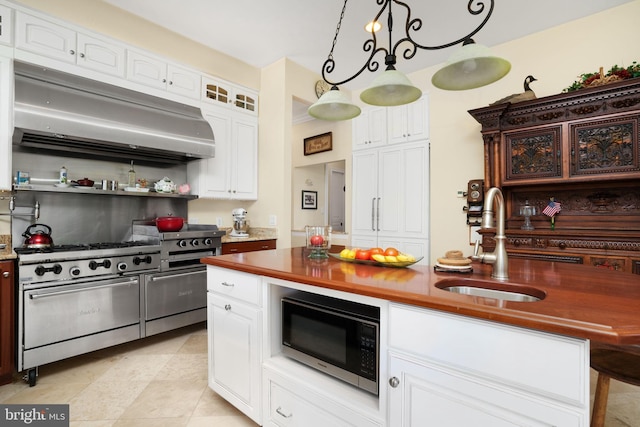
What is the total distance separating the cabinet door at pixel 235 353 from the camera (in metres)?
1.63

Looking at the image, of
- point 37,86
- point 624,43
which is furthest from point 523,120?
point 37,86

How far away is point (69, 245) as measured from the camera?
2.72 meters

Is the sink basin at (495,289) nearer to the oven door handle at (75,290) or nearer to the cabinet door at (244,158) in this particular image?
the oven door handle at (75,290)

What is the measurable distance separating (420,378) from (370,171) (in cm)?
364

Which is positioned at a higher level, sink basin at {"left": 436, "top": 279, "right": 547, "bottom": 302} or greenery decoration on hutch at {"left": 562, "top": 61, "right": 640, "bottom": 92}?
greenery decoration on hutch at {"left": 562, "top": 61, "right": 640, "bottom": 92}

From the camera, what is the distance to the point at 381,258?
1599 millimetres

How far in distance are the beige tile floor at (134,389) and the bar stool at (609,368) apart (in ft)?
5.53

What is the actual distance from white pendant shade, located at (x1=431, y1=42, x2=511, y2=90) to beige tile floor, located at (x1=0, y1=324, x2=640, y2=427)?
2.03m

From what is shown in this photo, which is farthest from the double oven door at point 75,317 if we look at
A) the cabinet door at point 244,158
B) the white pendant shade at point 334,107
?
the white pendant shade at point 334,107

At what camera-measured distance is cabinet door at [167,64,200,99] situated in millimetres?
3271

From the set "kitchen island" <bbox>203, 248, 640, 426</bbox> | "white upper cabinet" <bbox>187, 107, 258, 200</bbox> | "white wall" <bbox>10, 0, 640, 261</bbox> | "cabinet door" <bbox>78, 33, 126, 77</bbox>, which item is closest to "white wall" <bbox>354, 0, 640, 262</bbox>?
"white wall" <bbox>10, 0, 640, 261</bbox>

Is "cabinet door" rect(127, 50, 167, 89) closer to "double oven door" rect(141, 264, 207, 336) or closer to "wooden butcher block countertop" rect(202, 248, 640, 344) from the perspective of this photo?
"double oven door" rect(141, 264, 207, 336)

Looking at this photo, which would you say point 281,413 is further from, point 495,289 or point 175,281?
point 175,281

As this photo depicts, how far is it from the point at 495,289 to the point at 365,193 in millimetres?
3311
